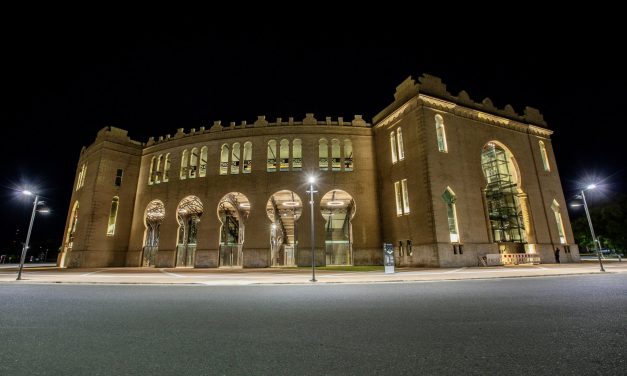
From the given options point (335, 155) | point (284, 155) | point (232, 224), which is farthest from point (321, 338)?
point (232, 224)

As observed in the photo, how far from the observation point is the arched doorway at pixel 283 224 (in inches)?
1356

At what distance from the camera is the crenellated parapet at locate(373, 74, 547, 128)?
29.4 m

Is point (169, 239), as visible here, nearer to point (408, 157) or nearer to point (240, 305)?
point (408, 157)

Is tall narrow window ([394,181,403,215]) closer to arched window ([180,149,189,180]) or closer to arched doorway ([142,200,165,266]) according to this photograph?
arched window ([180,149,189,180])

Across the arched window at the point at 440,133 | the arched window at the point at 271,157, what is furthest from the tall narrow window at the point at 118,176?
the arched window at the point at 440,133

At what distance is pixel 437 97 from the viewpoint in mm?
29453

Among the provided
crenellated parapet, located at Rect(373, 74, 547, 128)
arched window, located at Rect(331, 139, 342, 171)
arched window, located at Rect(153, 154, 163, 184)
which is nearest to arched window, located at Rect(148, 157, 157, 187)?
arched window, located at Rect(153, 154, 163, 184)

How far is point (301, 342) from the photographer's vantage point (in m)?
3.87

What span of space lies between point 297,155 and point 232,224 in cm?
1471

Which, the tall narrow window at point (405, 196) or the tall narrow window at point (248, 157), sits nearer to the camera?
the tall narrow window at point (405, 196)

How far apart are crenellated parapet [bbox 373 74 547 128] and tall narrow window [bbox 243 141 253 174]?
15008 millimetres

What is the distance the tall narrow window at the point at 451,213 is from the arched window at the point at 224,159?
77.2ft

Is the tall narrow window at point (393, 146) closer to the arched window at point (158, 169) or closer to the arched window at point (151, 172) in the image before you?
the arched window at point (158, 169)

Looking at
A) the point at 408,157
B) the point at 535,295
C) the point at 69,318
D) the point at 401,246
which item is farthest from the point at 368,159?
the point at 69,318
